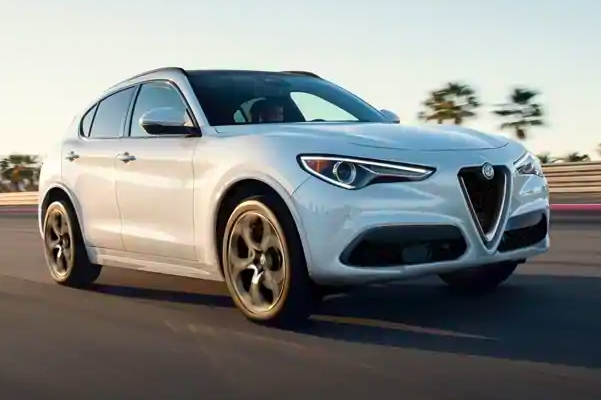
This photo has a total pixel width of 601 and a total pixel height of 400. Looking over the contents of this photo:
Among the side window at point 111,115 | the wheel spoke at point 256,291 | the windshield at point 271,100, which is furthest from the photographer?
the side window at point 111,115

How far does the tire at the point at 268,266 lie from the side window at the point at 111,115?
6.58ft

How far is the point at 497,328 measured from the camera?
5.62 meters

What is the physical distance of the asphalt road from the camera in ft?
14.8

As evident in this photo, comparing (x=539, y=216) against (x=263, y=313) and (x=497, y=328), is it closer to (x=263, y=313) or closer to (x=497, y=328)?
(x=497, y=328)

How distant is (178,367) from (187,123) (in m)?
2.07

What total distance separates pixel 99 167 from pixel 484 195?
3.09 metres

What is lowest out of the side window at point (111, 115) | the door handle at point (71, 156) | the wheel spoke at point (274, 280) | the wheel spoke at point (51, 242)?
the wheel spoke at point (51, 242)

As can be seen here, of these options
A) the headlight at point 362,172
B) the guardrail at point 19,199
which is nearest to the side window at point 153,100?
the headlight at point 362,172

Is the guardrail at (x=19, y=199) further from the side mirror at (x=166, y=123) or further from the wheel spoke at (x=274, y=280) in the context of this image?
the wheel spoke at (x=274, y=280)

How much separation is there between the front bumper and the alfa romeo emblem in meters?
0.22

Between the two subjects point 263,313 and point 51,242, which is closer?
point 263,313

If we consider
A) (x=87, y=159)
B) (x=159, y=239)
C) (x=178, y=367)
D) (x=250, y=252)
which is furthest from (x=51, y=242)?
(x=178, y=367)

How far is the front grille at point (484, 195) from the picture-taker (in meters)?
5.74

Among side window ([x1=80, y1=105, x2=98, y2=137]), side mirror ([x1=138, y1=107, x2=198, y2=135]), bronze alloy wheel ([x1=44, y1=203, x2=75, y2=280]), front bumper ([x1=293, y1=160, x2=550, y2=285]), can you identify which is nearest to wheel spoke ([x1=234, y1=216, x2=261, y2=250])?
front bumper ([x1=293, y1=160, x2=550, y2=285])
